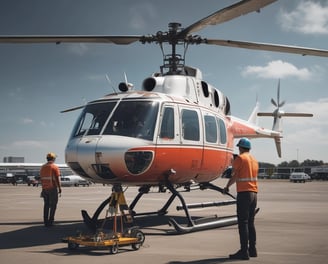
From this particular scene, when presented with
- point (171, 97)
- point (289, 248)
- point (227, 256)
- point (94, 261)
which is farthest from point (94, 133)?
point (289, 248)

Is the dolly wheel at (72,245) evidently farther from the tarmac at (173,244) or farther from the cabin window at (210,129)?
the cabin window at (210,129)

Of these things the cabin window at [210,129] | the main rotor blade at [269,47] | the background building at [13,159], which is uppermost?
the main rotor blade at [269,47]

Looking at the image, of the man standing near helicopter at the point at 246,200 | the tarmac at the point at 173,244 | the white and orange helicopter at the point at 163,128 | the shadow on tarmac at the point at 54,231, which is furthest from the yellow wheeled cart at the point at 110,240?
the man standing near helicopter at the point at 246,200

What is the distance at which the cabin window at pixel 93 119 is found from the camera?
957 centimetres

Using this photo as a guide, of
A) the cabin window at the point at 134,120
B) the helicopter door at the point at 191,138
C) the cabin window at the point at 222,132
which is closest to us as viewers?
the cabin window at the point at 134,120

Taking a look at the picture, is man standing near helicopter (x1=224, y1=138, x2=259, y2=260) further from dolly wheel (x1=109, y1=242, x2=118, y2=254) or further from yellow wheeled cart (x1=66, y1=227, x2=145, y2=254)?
dolly wheel (x1=109, y1=242, x2=118, y2=254)

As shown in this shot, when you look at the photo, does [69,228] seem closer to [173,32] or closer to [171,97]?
[171,97]

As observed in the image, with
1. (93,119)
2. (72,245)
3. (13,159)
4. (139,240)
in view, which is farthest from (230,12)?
(13,159)

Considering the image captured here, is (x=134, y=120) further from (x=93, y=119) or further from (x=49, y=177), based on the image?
(x=49, y=177)

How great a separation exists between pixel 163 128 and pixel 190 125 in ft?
3.59

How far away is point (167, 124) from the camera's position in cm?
1015

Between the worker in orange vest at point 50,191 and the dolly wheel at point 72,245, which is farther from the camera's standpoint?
the worker in orange vest at point 50,191

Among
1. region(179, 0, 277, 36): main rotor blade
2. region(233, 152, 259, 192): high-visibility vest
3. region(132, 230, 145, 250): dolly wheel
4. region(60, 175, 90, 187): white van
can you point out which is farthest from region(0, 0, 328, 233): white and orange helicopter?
region(60, 175, 90, 187): white van

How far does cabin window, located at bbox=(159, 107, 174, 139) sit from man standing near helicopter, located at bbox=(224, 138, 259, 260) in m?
2.45
